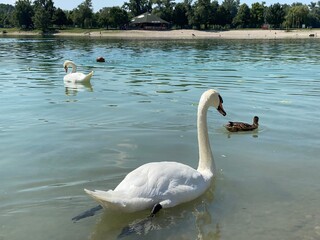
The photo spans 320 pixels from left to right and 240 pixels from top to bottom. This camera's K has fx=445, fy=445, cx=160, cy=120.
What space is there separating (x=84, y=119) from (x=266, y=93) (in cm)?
751

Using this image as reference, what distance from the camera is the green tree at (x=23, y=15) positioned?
14975 centimetres

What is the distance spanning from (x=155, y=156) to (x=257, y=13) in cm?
13609

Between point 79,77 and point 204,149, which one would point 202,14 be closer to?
point 79,77

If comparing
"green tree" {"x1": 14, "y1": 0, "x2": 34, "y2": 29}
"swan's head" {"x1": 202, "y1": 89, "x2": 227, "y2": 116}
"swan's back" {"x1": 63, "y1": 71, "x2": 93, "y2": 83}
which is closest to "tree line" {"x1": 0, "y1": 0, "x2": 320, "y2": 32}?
"green tree" {"x1": 14, "y1": 0, "x2": 34, "y2": 29}

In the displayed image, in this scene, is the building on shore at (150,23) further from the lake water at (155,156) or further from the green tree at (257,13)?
the lake water at (155,156)

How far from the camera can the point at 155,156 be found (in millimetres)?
8578

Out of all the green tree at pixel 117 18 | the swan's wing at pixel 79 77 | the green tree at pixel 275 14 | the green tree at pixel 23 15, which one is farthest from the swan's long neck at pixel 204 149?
the green tree at pixel 23 15

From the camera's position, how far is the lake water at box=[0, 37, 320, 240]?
19.0 feet

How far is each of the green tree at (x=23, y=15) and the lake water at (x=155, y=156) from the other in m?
142

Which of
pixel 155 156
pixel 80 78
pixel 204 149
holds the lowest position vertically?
pixel 155 156

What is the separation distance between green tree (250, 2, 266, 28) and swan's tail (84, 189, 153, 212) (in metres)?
138

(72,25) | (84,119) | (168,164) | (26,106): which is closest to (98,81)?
(26,106)

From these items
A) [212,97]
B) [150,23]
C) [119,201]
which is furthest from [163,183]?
[150,23]

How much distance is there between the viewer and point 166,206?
5.77 m
